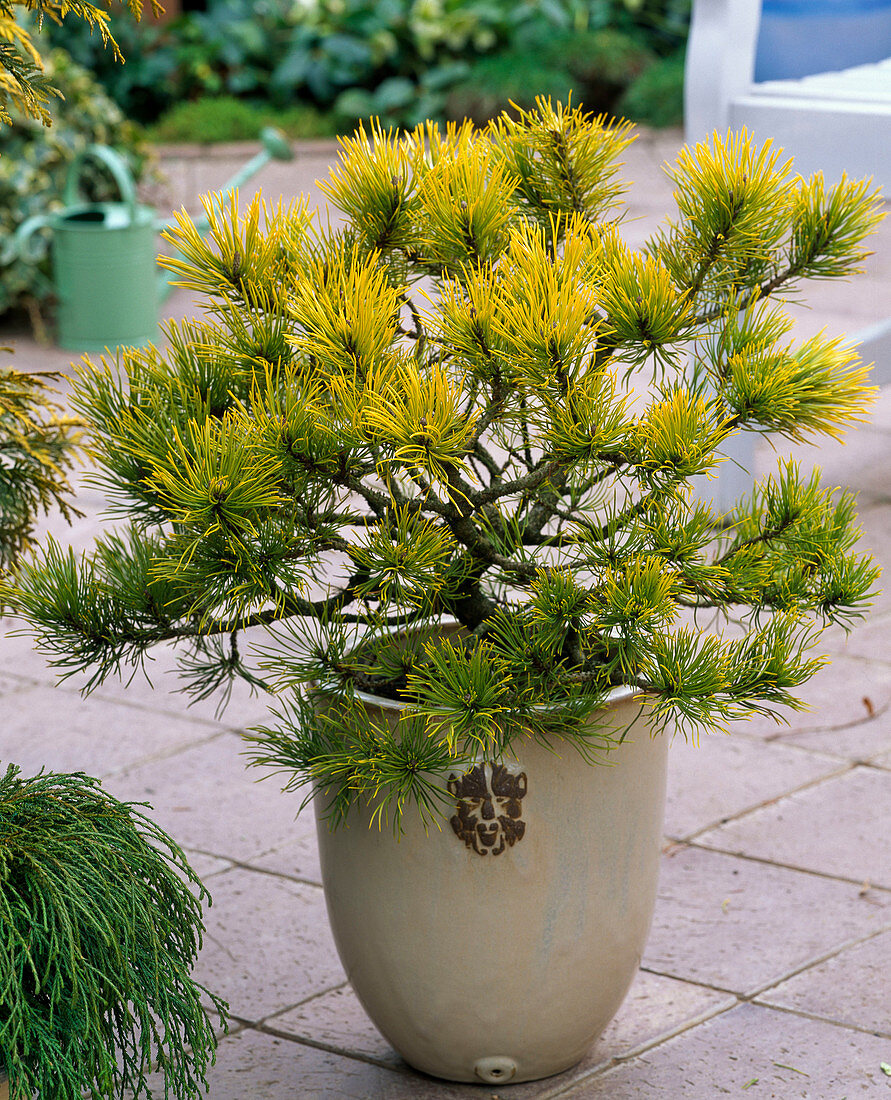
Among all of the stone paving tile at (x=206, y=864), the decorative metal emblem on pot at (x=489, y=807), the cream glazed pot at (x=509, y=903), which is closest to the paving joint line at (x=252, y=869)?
the stone paving tile at (x=206, y=864)

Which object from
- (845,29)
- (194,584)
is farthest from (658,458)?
(845,29)

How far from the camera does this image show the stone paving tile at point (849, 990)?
210cm

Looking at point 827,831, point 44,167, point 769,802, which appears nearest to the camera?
point 827,831

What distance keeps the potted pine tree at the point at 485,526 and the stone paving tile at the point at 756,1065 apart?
0.14m

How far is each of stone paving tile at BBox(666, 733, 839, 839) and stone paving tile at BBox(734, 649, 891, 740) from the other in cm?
8

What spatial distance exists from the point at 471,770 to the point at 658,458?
0.43 m

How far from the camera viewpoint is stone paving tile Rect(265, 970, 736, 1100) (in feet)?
6.64

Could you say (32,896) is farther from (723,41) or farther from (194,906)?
(723,41)

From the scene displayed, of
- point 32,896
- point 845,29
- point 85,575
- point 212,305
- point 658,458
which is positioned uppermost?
point 845,29

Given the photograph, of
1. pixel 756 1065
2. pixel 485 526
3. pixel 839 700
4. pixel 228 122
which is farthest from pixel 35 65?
pixel 228 122

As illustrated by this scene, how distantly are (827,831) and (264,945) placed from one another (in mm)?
1057

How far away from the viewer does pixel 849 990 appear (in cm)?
217

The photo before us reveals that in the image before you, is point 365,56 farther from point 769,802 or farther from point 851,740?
point 769,802

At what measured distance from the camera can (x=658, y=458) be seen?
1.54 metres
